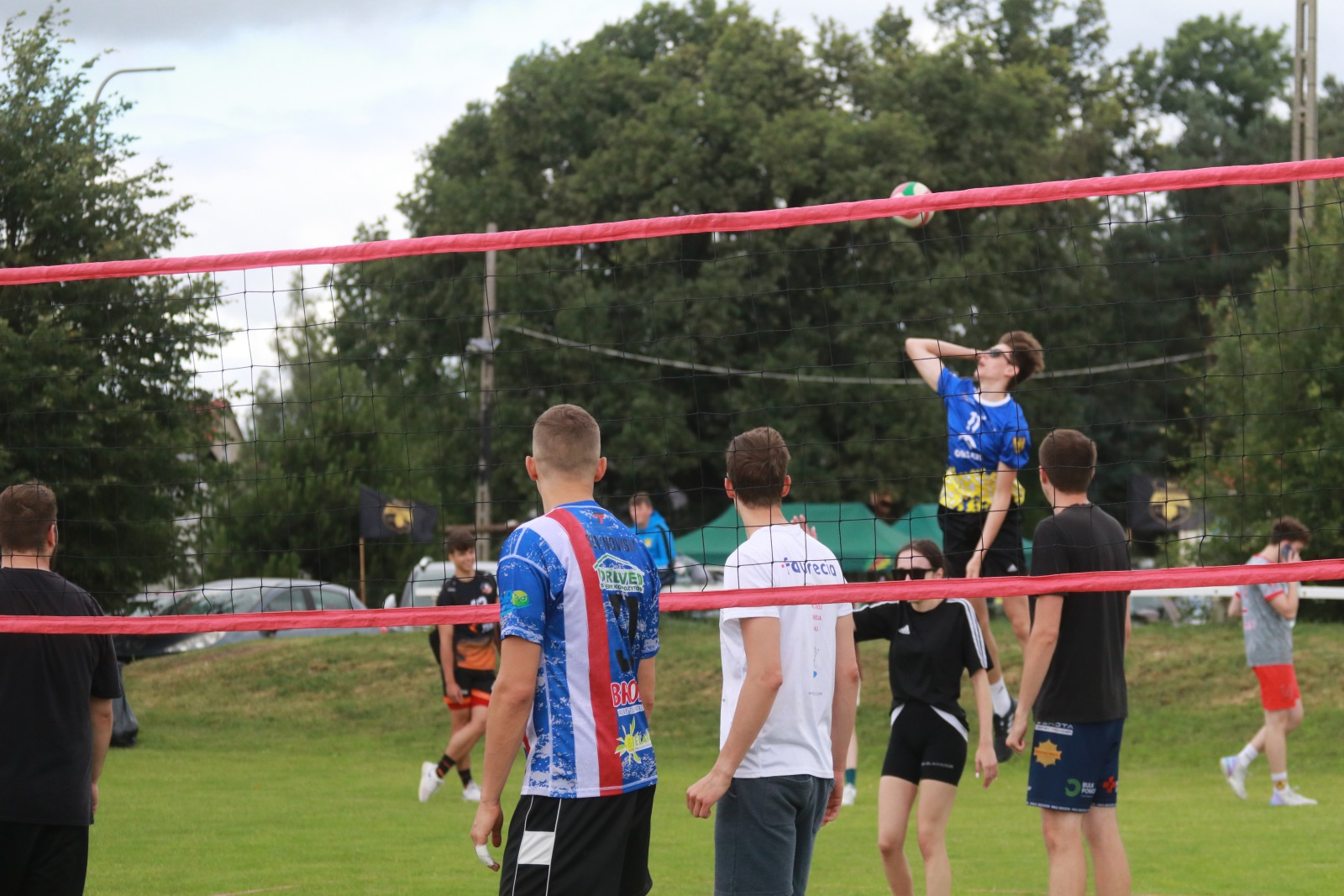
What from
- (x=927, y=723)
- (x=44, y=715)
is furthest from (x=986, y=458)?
(x=44, y=715)

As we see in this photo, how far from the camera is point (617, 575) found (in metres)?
3.87

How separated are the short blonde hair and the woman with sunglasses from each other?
2.14 meters

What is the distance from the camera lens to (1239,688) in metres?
15.8

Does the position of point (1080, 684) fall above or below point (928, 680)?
above

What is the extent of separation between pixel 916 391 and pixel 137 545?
766 inches

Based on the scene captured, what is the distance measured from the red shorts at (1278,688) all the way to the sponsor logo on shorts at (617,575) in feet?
27.0

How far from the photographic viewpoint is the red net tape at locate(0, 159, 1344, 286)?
5.03 metres

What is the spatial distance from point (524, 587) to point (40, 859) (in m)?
2.13

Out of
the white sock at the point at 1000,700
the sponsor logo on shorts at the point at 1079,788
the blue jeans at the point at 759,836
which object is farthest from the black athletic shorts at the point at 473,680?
the blue jeans at the point at 759,836

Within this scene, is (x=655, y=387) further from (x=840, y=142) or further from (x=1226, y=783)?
(x=1226, y=783)

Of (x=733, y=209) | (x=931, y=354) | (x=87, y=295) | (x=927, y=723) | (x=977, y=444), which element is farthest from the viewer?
(x=733, y=209)

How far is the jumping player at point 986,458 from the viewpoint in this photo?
22.2 ft

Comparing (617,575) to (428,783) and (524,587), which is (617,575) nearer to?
(524,587)

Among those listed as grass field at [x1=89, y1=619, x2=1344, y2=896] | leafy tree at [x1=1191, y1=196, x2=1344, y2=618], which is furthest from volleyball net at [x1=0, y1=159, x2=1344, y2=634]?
grass field at [x1=89, y1=619, x2=1344, y2=896]
